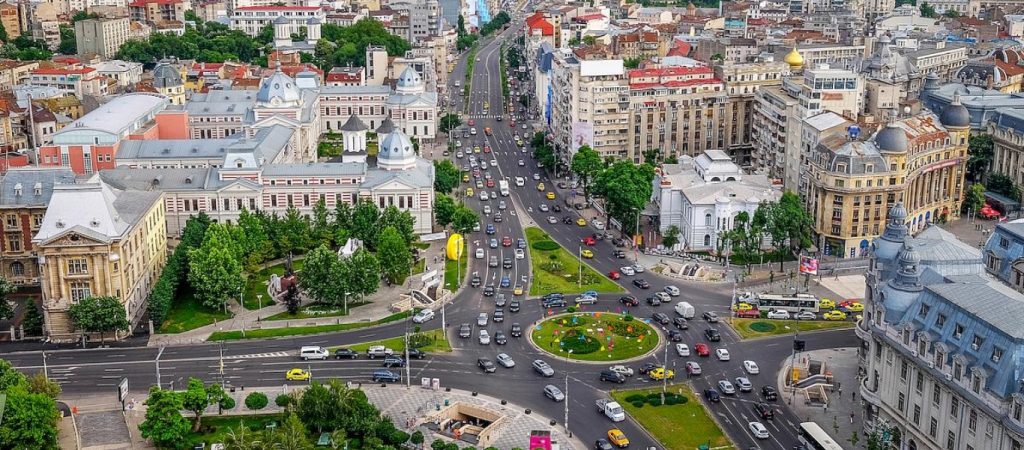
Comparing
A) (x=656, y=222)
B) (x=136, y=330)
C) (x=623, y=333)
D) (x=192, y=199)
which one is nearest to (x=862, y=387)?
(x=623, y=333)

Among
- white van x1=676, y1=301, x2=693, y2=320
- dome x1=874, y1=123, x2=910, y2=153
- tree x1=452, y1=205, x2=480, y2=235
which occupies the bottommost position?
white van x1=676, y1=301, x2=693, y2=320

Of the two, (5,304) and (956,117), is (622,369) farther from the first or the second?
(956,117)

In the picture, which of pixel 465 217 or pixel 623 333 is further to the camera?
pixel 465 217

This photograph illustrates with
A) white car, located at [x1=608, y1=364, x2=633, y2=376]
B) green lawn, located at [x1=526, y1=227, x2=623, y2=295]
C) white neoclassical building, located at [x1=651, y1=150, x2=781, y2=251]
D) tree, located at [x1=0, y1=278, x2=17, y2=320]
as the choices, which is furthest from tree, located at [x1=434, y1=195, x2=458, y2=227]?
tree, located at [x1=0, y1=278, x2=17, y2=320]

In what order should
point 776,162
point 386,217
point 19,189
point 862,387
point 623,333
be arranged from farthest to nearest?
point 776,162, point 386,217, point 19,189, point 623,333, point 862,387

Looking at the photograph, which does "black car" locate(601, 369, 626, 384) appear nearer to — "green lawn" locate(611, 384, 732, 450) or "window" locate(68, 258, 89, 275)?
"green lawn" locate(611, 384, 732, 450)

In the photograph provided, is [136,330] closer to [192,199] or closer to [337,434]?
[192,199]
